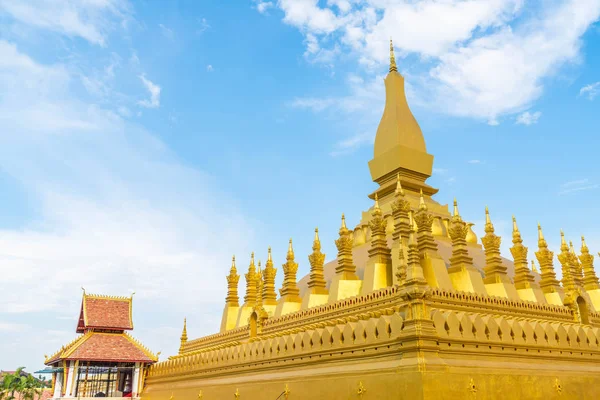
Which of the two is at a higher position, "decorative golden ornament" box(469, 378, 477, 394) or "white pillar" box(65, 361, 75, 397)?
"white pillar" box(65, 361, 75, 397)

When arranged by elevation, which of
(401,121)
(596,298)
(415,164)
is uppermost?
(401,121)

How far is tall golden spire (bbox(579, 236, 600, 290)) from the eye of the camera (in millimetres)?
27266

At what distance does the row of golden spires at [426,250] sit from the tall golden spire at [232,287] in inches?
92.8

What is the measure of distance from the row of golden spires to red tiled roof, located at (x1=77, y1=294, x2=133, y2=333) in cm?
761

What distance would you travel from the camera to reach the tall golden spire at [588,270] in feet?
89.5

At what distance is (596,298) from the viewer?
86.9 feet

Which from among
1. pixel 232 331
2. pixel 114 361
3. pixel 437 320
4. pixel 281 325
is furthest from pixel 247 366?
pixel 114 361

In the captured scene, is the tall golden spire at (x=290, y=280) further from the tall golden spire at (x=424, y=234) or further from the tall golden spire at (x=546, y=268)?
the tall golden spire at (x=546, y=268)

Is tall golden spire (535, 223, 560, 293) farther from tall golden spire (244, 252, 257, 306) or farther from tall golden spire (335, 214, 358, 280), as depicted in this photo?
tall golden spire (244, 252, 257, 306)

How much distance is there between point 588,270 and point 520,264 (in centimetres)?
640

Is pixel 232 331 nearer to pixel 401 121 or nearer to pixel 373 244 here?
pixel 373 244

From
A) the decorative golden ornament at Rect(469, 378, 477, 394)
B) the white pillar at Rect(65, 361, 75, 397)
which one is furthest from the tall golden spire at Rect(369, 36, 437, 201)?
the white pillar at Rect(65, 361, 75, 397)

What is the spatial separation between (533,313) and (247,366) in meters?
11.0

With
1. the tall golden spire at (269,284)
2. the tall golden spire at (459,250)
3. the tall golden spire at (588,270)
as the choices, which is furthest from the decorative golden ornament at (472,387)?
the tall golden spire at (588,270)
